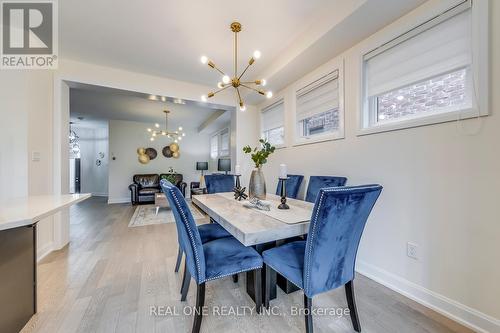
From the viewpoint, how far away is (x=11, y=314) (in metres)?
1.28

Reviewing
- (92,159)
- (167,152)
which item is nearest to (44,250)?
(167,152)

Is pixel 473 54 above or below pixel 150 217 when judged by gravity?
above

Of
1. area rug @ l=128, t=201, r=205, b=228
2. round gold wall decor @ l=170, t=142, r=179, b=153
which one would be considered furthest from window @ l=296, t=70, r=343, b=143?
round gold wall decor @ l=170, t=142, r=179, b=153

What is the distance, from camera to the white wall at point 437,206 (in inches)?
52.9

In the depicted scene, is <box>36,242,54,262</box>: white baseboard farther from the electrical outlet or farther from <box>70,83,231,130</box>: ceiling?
the electrical outlet

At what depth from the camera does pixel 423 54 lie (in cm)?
171

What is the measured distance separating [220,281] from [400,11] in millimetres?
2973

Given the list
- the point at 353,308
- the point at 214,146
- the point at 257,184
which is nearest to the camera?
the point at 353,308

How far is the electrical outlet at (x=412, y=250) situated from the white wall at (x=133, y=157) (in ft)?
21.5

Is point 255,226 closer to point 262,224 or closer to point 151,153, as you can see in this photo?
point 262,224

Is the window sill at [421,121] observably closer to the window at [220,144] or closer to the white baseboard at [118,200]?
the window at [220,144]

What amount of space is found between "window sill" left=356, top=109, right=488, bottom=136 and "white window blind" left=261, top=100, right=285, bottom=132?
167cm

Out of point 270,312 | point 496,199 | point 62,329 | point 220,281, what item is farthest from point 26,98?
point 496,199

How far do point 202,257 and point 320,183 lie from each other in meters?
1.68
